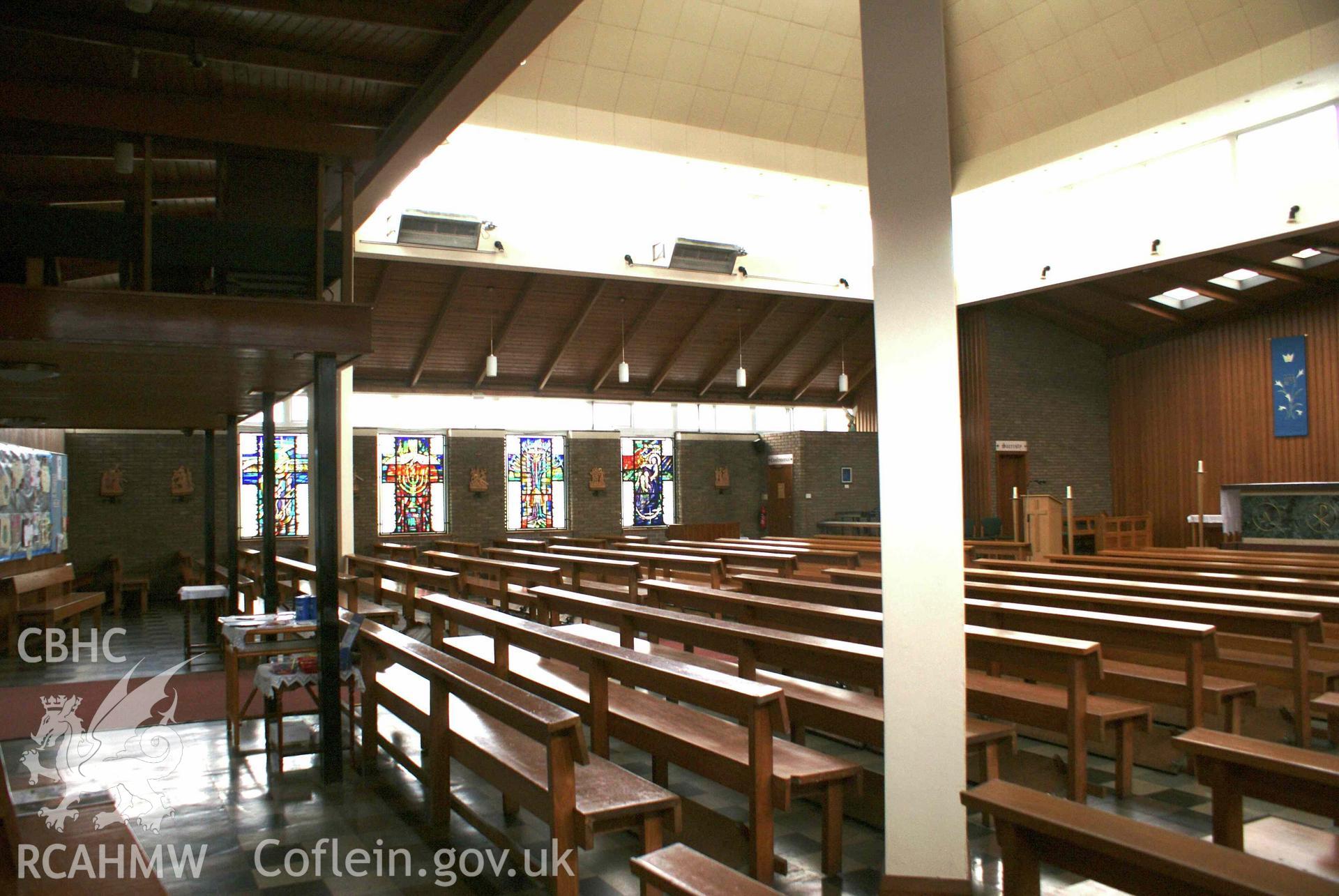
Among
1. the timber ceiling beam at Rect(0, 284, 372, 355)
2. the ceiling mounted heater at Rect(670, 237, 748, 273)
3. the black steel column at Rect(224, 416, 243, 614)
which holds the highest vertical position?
the ceiling mounted heater at Rect(670, 237, 748, 273)

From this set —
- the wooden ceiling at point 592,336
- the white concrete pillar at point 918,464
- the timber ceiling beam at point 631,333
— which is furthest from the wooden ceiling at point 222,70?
the timber ceiling beam at point 631,333

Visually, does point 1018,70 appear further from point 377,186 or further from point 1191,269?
point 377,186

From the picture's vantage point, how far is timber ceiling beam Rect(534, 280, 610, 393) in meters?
14.7

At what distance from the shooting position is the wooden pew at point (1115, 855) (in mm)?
1713

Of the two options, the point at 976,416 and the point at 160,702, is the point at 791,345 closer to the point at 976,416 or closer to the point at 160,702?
the point at 976,416

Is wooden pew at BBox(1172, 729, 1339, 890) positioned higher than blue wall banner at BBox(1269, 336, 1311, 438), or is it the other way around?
blue wall banner at BBox(1269, 336, 1311, 438)

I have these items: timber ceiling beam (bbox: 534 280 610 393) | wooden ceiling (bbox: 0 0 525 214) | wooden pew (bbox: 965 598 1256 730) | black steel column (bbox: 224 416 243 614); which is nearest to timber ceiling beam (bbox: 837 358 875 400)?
timber ceiling beam (bbox: 534 280 610 393)

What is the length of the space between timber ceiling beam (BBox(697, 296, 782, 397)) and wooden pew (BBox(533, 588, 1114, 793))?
12.5 meters

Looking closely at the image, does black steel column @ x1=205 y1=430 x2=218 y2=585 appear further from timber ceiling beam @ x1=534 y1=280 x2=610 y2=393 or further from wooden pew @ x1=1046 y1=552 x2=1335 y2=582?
wooden pew @ x1=1046 y1=552 x2=1335 y2=582

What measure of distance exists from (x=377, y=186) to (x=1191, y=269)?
12.2 metres

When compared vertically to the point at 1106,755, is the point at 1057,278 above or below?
above

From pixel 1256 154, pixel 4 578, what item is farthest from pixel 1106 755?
pixel 1256 154

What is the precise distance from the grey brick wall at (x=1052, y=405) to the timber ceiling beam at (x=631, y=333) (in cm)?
598

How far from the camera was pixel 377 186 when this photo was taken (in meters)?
6.34
